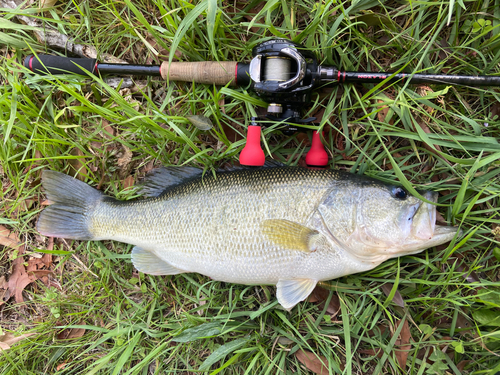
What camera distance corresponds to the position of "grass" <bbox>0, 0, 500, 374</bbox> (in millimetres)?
1995

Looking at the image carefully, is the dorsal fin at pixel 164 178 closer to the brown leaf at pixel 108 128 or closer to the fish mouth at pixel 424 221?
the brown leaf at pixel 108 128

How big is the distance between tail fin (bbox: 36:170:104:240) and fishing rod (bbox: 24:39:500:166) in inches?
37.7

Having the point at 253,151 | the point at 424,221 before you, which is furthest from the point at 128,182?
the point at 424,221

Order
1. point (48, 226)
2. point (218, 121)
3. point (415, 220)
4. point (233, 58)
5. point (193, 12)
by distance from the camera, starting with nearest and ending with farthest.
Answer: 1. point (415, 220)
2. point (193, 12)
3. point (218, 121)
4. point (233, 58)
5. point (48, 226)

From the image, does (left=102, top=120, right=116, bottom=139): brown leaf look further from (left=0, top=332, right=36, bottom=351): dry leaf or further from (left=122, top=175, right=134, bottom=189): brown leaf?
(left=0, top=332, right=36, bottom=351): dry leaf

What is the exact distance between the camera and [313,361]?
2.15 meters

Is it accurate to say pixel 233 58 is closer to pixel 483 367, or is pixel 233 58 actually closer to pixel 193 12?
pixel 193 12

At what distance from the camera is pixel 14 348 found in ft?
7.89

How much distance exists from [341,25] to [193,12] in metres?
1.11

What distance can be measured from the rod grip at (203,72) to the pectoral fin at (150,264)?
4.61 ft

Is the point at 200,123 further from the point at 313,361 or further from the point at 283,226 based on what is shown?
the point at 313,361

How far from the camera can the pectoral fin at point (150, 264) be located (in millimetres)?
2215

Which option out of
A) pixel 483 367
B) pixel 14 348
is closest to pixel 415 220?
pixel 483 367

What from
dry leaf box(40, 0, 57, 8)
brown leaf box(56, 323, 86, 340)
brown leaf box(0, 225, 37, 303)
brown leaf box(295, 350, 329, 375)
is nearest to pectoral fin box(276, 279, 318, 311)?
brown leaf box(295, 350, 329, 375)
